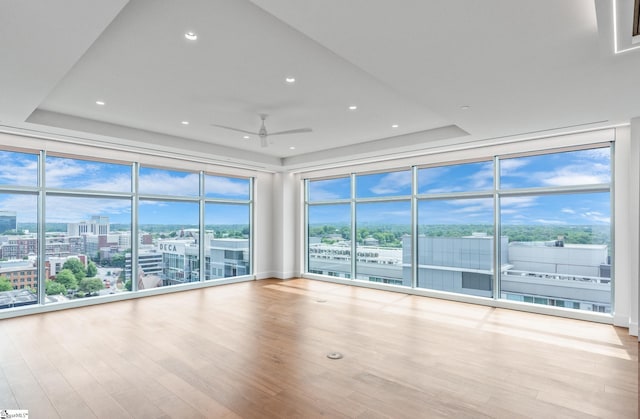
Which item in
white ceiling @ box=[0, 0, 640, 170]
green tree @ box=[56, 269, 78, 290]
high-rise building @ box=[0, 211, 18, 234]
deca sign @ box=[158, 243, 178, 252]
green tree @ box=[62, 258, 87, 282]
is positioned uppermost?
white ceiling @ box=[0, 0, 640, 170]

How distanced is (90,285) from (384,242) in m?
5.86

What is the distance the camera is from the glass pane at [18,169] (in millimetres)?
5574

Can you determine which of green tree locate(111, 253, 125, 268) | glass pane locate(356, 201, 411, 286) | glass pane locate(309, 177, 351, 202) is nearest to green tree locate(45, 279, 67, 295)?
green tree locate(111, 253, 125, 268)

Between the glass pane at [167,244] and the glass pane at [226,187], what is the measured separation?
506 mm

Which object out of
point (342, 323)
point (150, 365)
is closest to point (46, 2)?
point (150, 365)

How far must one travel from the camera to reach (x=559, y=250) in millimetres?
5816

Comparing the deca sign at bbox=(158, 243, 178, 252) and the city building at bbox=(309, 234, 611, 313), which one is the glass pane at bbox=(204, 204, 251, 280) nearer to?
the deca sign at bbox=(158, 243, 178, 252)

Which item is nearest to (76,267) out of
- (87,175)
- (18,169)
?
(87,175)

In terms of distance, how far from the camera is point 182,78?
150 inches

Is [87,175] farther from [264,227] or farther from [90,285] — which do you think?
[264,227]

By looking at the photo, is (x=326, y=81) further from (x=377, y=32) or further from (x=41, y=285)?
(x=41, y=285)

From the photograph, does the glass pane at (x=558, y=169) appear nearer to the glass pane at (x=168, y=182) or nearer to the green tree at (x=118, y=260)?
the glass pane at (x=168, y=182)

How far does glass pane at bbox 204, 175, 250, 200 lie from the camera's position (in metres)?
8.23

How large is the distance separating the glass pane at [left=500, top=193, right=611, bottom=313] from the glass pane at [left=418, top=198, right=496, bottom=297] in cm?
32
